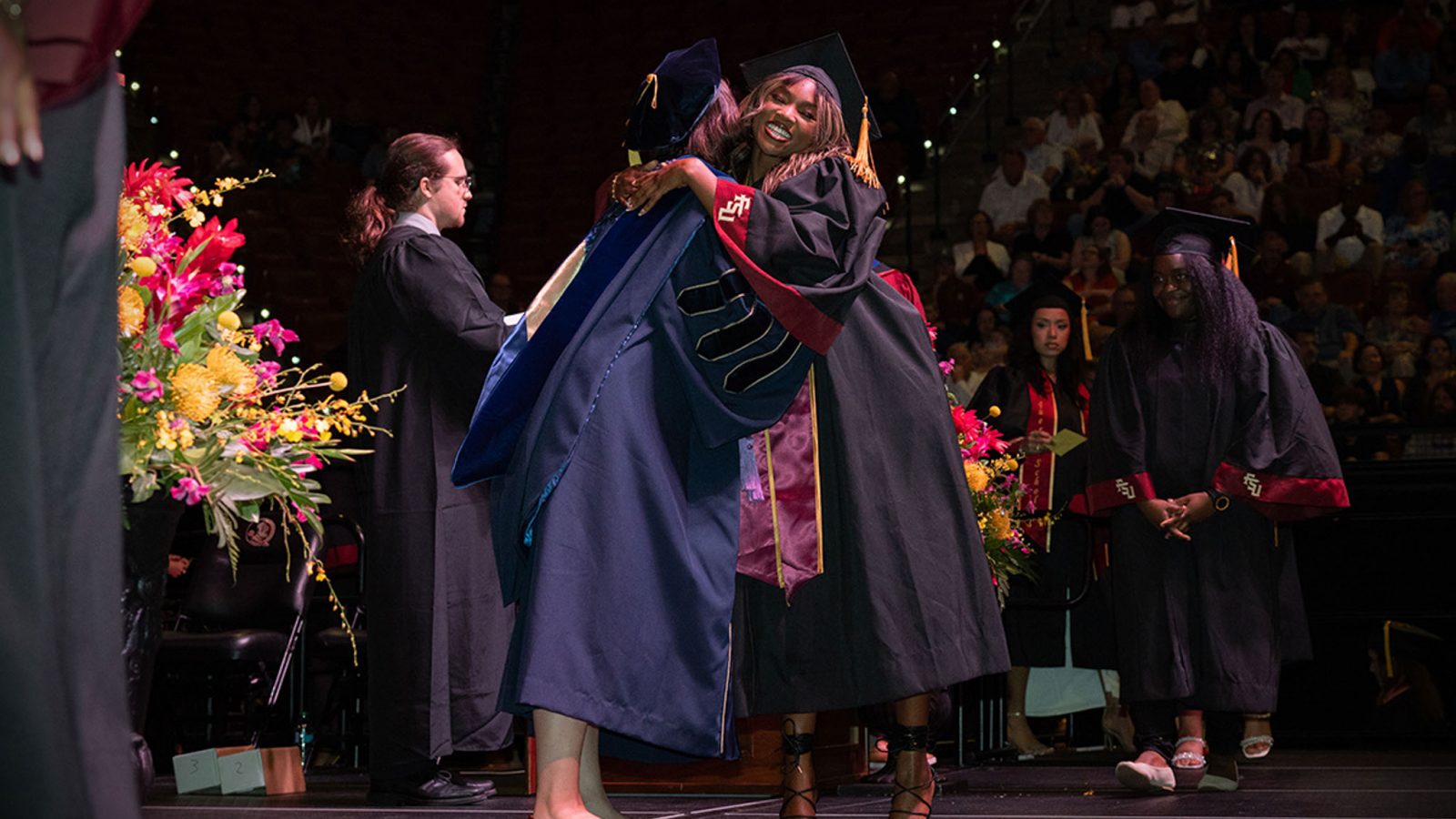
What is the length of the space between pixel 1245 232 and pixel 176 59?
9.69 metres

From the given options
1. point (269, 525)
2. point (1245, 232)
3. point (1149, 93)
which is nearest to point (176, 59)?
point (1149, 93)

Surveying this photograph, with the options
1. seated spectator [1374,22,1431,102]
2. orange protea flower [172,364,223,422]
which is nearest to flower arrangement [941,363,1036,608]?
orange protea flower [172,364,223,422]

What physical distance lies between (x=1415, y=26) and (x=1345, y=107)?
0.84 meters

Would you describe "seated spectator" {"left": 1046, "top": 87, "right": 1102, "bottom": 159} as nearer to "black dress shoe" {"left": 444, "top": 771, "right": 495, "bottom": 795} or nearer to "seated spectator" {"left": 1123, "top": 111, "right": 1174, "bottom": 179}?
"seated spectator" {"left": 1123, "top": 111, "right": 1174, "bottom": 179}

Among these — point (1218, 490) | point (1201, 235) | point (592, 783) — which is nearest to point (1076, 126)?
point (1201, 235)

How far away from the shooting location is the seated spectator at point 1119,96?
1131 centimetres

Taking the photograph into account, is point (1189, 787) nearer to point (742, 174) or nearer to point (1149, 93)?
point (742, 174)

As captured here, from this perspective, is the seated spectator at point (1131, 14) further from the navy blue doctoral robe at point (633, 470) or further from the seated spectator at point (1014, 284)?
the navy blue doctoral robe at point (633, 470)

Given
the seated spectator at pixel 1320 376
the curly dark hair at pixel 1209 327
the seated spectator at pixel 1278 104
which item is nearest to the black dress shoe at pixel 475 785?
the curly dark hair at pixel 1209 327

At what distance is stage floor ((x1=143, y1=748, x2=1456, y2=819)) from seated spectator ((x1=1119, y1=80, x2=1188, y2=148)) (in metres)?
6.12

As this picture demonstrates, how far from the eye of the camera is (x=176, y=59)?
12672mm

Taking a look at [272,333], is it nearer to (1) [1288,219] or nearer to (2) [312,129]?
(1) [1288,219]

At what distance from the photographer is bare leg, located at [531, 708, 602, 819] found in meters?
2.82

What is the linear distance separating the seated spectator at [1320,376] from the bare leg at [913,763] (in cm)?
567
